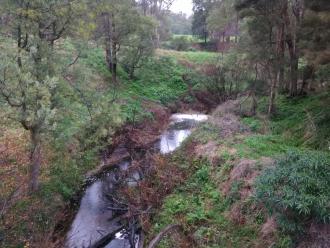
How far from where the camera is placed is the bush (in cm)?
778

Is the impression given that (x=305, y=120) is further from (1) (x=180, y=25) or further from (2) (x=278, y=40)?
(1) (x=180, y=25)

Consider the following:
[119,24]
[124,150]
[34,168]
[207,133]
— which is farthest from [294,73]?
[119,24]

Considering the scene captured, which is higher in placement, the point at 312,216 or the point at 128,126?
the point at 312,216

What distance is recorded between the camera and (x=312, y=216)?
26.4 feet

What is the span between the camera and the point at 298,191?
8.15m

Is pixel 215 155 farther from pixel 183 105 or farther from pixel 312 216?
pixel 183 105

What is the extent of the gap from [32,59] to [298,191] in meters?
9.17

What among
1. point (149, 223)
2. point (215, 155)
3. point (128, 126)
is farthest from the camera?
point (128, 126)

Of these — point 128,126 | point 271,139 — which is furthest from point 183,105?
point 271,139

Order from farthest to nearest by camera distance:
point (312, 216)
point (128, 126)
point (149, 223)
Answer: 1. point (128, 126)
2. point (149, 223)
3. point (312, 216)

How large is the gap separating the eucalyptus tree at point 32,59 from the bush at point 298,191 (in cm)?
653

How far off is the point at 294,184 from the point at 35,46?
912cm

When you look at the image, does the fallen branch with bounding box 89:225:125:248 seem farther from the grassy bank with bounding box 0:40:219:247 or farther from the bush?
the bush

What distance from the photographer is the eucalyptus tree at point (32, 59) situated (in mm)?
10094
